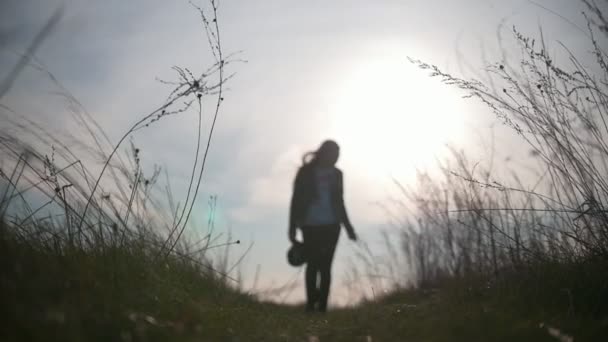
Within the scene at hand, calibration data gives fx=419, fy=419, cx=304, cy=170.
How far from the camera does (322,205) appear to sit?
151 inches

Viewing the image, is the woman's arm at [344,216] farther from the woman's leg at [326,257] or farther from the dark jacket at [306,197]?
the woman's leg at [326,257]

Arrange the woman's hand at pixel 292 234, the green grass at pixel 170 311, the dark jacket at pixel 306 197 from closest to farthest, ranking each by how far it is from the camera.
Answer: the green grass at pixel 170 311 → the dark jacket at pixel 306 197 → the woman's hand at pixel 292 234

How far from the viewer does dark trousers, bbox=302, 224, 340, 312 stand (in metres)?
3.76

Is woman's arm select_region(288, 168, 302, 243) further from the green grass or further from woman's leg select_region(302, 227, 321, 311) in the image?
the green grass

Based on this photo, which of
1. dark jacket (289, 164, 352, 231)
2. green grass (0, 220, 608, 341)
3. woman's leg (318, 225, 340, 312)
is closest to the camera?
green grass (0, 220, 608, 341)

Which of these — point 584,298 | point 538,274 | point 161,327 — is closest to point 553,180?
point 538,274

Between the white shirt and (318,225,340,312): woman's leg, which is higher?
the white shirt

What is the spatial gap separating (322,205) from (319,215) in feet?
→ 0.32

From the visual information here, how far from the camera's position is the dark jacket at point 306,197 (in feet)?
12.7

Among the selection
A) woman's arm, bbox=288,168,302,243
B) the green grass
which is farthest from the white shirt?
the green grass

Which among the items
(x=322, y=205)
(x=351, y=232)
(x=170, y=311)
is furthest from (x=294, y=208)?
(x=170, y=311)

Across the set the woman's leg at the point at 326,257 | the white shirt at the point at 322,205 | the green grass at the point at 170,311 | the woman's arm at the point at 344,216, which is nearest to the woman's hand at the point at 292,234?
the white shirt at the point at 322,205

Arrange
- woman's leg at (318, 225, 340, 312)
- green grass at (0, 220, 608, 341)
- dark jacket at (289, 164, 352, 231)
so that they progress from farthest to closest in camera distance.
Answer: dark jacket at (289, 164, 352, 231) → woman's leg at (318, 225, 340, 312) → green grass at (0, 220, 608, 341)

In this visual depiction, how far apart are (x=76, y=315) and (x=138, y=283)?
63cm
